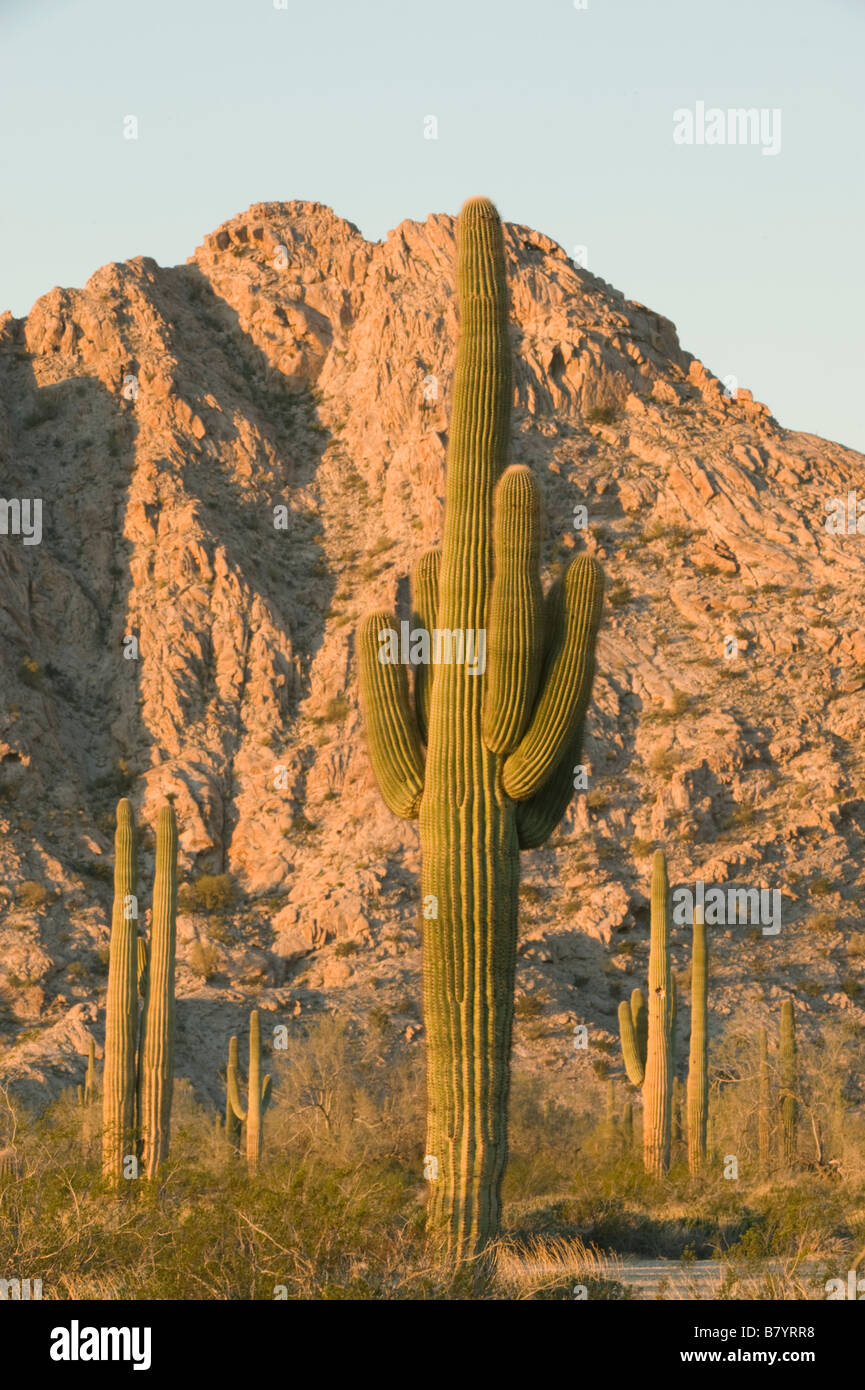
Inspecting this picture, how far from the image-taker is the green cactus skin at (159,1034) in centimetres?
1692

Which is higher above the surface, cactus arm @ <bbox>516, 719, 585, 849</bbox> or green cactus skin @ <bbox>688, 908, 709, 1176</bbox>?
cactus arm @ <bbox>516, 719, 585, 849</bbox>

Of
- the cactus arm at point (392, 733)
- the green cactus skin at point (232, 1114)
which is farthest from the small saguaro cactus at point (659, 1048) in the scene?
the cactus arm at point (392, 733)

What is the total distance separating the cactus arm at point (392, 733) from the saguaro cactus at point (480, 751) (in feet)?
0.04

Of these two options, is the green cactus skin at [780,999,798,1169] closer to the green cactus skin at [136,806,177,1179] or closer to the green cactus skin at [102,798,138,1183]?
the green cactus skin at [136,806,177,1179]

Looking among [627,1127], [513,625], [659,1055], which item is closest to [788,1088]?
[659,1055]

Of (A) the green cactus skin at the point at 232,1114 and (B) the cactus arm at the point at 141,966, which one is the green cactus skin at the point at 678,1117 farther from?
(B) the cactus arm at the point at 141,966

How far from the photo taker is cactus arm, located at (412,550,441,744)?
11945 millimetres

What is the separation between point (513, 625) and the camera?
1100 cm

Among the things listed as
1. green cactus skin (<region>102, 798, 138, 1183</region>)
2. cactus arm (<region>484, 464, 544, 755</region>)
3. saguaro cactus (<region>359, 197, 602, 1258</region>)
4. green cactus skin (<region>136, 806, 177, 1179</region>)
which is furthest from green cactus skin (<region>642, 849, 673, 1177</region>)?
cactus arm (<region>484, 464, 544, 755</region>)

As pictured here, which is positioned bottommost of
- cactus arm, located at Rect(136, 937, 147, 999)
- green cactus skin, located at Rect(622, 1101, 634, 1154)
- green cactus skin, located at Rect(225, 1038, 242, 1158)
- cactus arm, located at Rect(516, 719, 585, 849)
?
green cactus skin, located at Rect(622, 1101, 634, 1154)

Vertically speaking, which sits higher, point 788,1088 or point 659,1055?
point 659,1055

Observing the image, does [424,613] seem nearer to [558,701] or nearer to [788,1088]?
[558,701]

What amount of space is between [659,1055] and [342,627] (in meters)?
26.1
